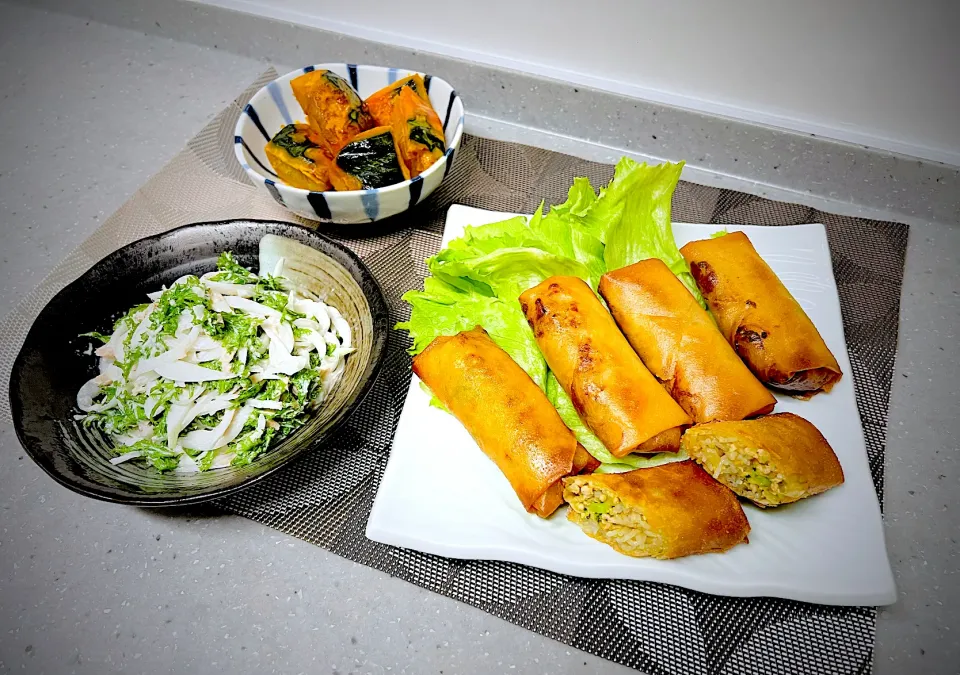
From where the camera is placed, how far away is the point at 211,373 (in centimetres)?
127

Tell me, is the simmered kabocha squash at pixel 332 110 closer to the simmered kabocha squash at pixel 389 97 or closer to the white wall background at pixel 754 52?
the simmered kabocha squash at pixel 389 97

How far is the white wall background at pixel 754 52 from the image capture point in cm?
158

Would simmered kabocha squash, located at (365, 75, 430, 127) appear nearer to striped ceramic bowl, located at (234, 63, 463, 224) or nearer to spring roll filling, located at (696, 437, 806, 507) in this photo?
striped ceramic bowl, located at (234, 63, 463, 224)

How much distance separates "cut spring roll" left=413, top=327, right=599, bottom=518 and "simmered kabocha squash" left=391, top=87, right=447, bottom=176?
1.72ft

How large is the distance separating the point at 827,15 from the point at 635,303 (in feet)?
2.92

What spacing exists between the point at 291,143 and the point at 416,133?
13.0 inches

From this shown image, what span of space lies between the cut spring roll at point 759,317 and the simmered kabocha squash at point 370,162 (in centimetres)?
73

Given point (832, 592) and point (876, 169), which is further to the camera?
point (876, 169)

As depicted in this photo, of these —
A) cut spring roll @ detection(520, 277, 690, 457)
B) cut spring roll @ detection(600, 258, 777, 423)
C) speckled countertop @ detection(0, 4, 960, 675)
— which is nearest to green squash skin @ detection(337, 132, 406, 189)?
cut spring roll @ detection(520, 277, 690, 457)

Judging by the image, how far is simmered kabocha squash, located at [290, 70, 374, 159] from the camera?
1703 mm

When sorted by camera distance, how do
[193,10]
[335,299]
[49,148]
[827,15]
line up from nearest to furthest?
[335,299]
[827,15]
[49,148]
[193,10]

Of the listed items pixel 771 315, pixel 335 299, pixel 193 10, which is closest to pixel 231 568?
pixel 335 299

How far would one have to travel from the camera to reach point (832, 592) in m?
1.08

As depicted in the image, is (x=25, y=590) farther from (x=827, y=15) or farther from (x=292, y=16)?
(x=827, y=15)
